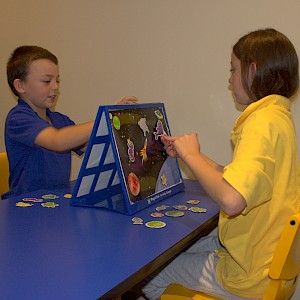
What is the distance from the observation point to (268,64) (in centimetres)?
113

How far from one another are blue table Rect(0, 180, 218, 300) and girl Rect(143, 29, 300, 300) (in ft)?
0.40

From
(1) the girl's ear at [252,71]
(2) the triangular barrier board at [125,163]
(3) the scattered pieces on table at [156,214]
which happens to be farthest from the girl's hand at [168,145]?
(1) the girl's ear at [252,71]

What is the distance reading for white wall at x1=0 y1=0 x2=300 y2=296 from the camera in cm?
187

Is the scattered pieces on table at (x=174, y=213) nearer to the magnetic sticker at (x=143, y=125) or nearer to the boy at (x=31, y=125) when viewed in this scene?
the magnetic sticker at (x=143, y=125)

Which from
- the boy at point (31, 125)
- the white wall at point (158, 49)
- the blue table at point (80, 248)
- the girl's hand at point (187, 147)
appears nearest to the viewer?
the blue table at point (80, 248)

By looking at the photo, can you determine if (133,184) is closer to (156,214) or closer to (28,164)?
(156,214)

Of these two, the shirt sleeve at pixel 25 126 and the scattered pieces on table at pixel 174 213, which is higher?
the shirt sleeve at pixel 25 126

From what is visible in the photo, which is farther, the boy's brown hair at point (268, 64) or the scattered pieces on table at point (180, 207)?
the scattered pieces on table at point (180, 207)

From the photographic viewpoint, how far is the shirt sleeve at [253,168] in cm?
92

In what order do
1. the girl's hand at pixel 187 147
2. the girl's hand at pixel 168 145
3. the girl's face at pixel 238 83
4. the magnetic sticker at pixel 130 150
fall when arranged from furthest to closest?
the girl's hand at pixel 168 145 → the magnetic sticker at pixel 130 150 → the girl's face at pixel 238 83 → the girl's hand at pixel 187 147

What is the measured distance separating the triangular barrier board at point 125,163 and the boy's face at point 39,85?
0.45 m

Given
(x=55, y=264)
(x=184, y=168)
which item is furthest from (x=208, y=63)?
(x=55, y=264)

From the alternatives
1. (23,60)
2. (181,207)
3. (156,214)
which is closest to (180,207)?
(181,207)

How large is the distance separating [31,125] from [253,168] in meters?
0.87
